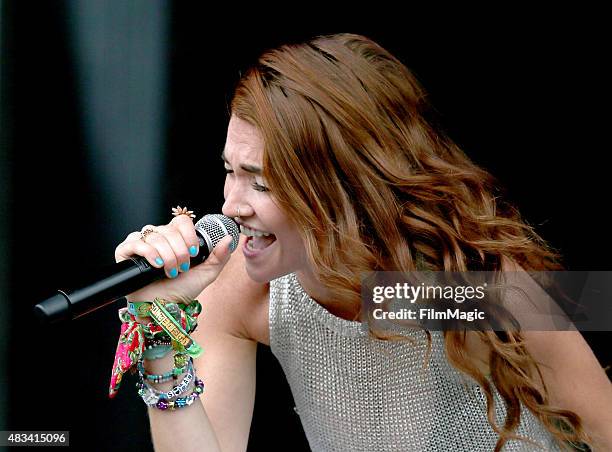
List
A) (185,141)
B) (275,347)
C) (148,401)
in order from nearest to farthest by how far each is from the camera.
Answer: (148,401) < (275,347) < (185,141)

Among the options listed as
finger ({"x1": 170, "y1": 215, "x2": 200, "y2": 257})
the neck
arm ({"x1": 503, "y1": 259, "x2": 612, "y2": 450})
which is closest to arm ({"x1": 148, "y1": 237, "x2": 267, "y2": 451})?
the neck

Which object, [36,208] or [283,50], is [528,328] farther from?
[36,208]

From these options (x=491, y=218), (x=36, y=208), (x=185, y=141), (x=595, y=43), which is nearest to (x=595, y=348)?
(x=595, y=43)

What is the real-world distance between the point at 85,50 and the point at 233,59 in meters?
0.38

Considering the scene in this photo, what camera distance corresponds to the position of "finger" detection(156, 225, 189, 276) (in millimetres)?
1328

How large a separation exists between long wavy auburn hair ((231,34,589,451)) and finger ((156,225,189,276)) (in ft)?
0.63

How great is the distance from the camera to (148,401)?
1.49m

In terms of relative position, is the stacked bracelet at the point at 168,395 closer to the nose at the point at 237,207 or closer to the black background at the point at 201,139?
the nose at the point at 237,207

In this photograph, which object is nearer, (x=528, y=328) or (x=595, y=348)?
(x=528, y=328)

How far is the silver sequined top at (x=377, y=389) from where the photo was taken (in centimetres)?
172

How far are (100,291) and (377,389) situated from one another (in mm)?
760

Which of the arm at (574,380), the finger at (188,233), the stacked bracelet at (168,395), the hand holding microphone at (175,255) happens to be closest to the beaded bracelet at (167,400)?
the stacked bracelet at (168,395)

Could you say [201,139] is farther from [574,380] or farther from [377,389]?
[574,380]

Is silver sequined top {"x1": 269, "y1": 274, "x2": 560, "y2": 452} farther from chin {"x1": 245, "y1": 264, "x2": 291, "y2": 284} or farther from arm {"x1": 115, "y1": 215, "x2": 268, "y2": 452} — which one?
chin {"x1": 245, "y1": 264, "x2": 291, "y2": 284}
